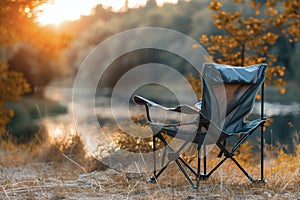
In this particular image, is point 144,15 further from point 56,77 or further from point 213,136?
point 213,136

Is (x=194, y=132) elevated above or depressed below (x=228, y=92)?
below

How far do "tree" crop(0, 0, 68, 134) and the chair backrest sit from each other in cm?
292

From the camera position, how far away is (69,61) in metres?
14.2

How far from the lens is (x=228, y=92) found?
2678 mm

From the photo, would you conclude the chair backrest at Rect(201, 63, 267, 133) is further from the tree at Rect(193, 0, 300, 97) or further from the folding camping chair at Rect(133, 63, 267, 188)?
the tree at Rect(193, 0, 300, 97)

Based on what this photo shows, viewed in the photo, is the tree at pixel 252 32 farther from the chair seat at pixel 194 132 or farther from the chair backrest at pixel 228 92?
the chair seat at pixel 194 132

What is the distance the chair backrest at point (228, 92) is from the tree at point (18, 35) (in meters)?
2.92

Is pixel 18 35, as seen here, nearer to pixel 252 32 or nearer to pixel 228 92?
pixel 252 32

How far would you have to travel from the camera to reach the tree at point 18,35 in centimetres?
558

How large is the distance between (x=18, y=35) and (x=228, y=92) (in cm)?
593

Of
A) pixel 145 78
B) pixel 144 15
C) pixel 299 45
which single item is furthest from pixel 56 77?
pixel 145 78

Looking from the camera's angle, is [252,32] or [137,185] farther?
[252,32]

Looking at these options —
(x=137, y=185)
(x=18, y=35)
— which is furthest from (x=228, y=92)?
(x=18, y=35)

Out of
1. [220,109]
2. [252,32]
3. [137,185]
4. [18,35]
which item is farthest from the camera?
[18,35]
